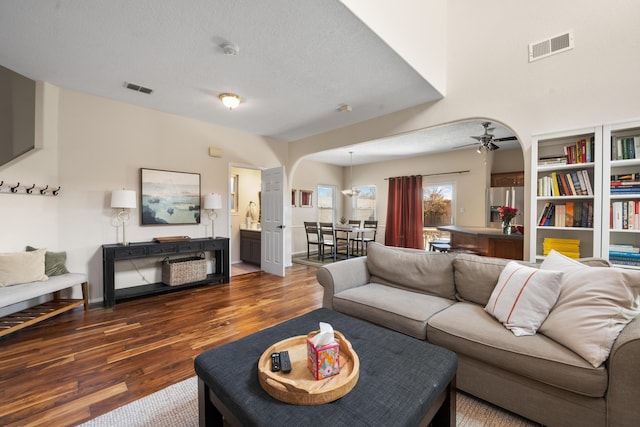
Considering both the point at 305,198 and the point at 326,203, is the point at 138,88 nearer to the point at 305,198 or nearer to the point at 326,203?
the point at 305,198

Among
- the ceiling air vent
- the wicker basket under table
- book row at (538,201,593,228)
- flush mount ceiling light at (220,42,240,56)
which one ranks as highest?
the ceiling air vent

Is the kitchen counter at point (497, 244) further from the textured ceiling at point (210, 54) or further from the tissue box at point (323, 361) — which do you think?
the tissue box at point (323, 361)

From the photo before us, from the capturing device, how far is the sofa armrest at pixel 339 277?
2.54 metres

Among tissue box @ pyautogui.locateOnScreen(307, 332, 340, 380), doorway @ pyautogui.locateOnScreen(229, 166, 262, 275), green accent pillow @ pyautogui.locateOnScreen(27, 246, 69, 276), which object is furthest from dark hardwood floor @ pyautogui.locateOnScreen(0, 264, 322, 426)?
doorway @ pyautogui.locateOnScreen(229, 166, 262, 275)

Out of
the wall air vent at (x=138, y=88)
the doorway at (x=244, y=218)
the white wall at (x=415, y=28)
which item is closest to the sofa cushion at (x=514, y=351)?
the white wall at (x=415, y=28)

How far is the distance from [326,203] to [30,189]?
6.14 metres

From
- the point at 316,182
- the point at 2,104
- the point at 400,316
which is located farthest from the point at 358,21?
the point at 316,182

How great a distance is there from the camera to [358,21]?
207 centimetres

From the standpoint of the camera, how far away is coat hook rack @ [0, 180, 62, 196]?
112 inches

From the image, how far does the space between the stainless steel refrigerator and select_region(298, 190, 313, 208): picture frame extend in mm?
4258

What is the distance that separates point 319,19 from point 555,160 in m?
2.50

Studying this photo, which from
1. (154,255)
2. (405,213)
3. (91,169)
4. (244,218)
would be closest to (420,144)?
(405,213)

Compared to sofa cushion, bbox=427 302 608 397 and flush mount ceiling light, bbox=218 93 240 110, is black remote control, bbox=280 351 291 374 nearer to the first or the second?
sofa cushion, bbox=427 302 608 397

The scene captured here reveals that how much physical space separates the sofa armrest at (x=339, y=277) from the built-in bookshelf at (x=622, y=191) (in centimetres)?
207
